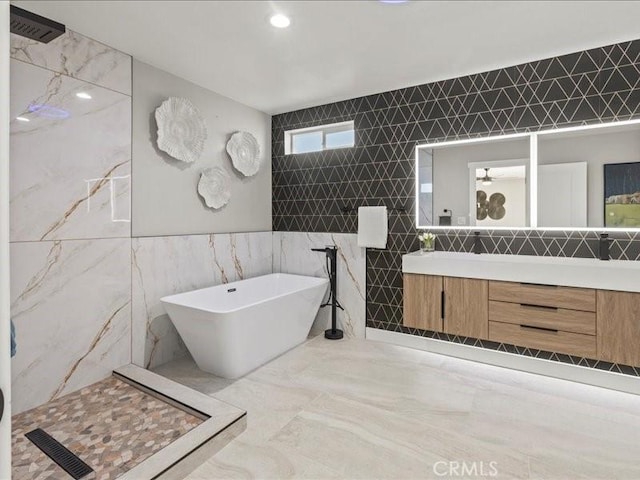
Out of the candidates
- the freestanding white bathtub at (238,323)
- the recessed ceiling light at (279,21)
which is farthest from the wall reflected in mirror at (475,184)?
the recessed ceiling light at (279,21)

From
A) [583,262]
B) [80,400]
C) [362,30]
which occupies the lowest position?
[80,400]

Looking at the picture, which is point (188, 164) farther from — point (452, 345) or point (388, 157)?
point (452, 345)

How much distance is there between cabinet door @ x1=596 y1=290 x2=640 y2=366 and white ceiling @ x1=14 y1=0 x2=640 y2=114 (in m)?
1.91

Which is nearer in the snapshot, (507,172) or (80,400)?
(80,400)

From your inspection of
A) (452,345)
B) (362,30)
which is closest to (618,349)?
(452,345)

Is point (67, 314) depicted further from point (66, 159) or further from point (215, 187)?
point (215, 187)

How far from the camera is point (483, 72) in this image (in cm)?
325

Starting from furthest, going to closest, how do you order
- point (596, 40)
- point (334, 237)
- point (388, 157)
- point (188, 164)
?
point (334, 237) < point (388, 157) < point (188, 164) < point (596, 40)

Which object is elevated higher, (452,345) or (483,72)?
(483,72)

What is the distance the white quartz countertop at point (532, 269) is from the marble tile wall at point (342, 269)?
0.69 meters

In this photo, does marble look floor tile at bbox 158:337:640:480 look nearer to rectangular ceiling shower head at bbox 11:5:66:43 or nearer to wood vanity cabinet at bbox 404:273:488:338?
wood vanity cabinet at bbox 404:273:488:338

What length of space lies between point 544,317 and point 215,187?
10.5 ft

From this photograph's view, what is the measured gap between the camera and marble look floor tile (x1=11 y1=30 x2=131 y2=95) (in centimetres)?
236

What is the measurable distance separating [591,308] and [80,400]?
146 inches
